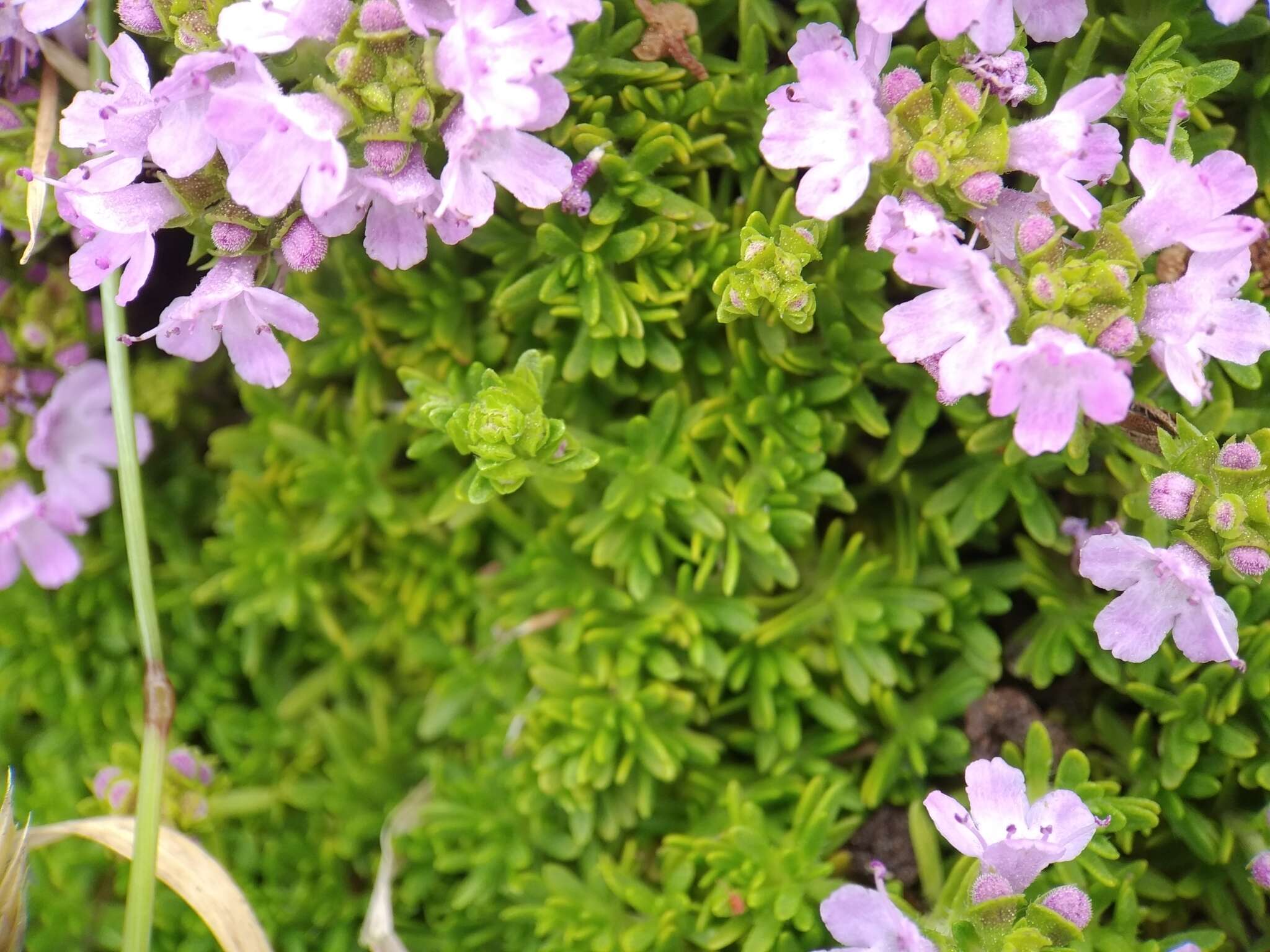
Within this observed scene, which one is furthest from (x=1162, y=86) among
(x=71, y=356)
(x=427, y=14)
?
(x=71, y=356)

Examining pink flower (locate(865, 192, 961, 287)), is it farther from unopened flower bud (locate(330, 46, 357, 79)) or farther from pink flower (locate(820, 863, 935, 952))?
pink flower (locate(820, 863, 935, 952))

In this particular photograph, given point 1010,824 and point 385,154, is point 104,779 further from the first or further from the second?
point 1010,824

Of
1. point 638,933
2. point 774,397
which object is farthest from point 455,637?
point 774,397

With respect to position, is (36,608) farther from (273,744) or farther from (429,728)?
(429,728)

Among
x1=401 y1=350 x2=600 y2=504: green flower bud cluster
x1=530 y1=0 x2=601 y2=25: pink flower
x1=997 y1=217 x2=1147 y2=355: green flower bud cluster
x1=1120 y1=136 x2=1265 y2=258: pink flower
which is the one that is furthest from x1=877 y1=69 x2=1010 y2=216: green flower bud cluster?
x1=401 y1=350 x2=600 y2=504: green flower bud cluster

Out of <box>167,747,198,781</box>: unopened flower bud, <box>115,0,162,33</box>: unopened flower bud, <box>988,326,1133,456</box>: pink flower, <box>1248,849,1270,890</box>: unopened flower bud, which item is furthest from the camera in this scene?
<box>167,747,198,781</box>: unopened flower bud
